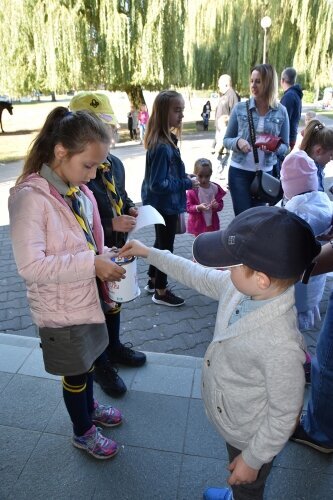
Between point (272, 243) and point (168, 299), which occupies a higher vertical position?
point (272, 243)

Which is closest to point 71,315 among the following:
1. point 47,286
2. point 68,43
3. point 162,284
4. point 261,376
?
point 47,286

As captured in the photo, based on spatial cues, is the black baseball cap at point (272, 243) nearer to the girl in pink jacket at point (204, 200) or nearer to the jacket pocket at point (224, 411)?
the jacket pocket at point (224, 411)

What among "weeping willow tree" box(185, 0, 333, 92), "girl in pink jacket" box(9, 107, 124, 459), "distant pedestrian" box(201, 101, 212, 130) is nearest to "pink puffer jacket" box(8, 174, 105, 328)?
"girl in pink jacket" box(9, 107, 124, 459)

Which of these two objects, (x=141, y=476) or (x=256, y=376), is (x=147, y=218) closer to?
(x=256, y=376)

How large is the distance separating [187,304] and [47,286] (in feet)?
7.29

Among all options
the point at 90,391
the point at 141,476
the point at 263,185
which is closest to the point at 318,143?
the point at 263,185

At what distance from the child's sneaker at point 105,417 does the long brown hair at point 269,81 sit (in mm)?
3177

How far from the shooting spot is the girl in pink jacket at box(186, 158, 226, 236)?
3.96m

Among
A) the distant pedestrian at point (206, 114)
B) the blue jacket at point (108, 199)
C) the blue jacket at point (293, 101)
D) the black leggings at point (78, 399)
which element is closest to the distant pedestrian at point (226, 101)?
the blue jacket at point (293, 101)

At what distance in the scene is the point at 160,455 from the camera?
2.14 m

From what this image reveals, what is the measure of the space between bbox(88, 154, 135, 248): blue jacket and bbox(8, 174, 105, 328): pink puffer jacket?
0.68 meters

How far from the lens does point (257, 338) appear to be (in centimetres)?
133

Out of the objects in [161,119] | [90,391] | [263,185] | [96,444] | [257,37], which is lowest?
[96,444]

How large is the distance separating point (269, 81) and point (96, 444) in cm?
347
